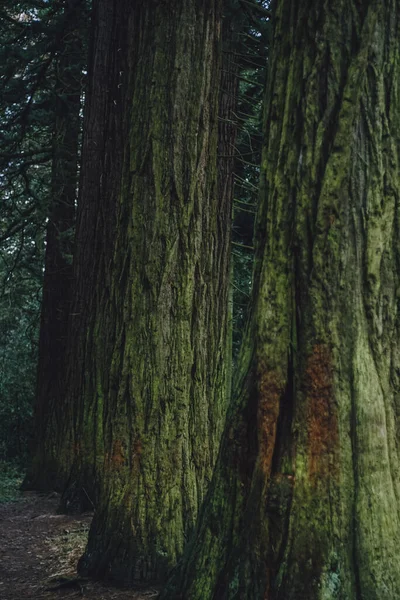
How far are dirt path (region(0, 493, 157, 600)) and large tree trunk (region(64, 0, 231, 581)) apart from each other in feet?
0.88

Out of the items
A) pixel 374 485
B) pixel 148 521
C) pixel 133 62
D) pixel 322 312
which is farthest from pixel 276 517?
pixel 133 62

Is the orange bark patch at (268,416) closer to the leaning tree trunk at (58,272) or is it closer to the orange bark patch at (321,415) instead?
the orange bark patch at (321,415)

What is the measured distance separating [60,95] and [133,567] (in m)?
7.68

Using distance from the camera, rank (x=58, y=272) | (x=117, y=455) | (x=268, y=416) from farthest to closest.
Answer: (x=58, y=272), (x=117, y=455), (x=268, y=416)

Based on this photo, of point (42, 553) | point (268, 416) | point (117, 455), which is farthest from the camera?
point (42, 553)

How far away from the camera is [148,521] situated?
5586mm

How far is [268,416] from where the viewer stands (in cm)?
366

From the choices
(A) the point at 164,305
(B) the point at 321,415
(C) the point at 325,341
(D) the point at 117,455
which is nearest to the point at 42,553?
(D) the point at 117,455

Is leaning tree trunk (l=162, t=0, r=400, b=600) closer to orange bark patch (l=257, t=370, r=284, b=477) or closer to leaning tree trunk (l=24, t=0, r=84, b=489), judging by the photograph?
orange bark patch (l=257, t=370, r=284, b=477)

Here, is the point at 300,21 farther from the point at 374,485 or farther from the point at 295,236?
the point at 374,485

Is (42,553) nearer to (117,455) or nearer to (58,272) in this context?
(117,455)

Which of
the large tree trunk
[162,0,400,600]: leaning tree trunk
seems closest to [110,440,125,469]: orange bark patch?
the large tree trunk

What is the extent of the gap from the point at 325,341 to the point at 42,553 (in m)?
4.43

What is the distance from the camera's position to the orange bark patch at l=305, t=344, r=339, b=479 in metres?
3.51
